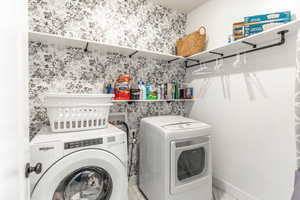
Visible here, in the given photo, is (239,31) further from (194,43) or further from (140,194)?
(140,194)

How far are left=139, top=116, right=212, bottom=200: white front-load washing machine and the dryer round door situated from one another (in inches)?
14.4

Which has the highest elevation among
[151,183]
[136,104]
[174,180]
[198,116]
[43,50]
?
[43,50]

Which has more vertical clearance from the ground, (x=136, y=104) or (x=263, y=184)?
(x=136, y=104)

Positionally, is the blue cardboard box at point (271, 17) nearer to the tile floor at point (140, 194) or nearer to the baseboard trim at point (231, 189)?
the baseboard trim at point (231, 189)

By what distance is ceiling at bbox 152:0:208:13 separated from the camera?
202 cm

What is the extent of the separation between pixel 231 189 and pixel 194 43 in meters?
1.87

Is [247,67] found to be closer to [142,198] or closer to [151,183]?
[151,183]

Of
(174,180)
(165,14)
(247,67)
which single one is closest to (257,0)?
(247,67)

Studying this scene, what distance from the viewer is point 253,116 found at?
1499 mm

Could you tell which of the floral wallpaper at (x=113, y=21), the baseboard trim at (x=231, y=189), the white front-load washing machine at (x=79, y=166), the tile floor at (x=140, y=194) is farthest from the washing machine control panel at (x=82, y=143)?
the baseboard trim at (x=231, y=189)

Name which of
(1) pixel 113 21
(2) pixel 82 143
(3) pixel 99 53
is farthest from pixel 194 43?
(2) pixel 82 143

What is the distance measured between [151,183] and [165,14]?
231 cm

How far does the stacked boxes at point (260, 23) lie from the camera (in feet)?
3.93

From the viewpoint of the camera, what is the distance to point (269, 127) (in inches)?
54.3
